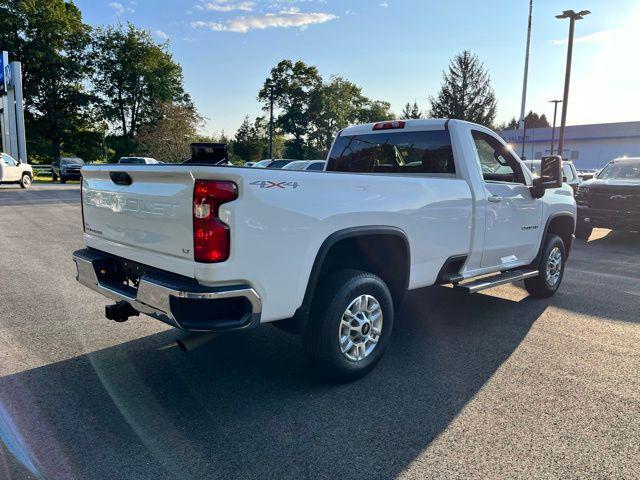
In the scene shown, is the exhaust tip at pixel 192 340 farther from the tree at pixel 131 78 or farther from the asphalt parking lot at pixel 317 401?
the tree at pixel 131 78

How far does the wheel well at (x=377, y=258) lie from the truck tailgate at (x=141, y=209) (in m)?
1.11

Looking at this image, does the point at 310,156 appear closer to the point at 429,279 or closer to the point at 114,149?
the point at 114,149

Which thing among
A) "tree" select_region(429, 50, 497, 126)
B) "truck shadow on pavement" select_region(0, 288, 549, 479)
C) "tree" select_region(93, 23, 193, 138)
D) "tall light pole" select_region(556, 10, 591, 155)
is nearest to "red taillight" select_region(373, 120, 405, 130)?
"truck shadow on pavement" select_region(0, 288, 549, 479)

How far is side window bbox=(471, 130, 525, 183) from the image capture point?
196 inches

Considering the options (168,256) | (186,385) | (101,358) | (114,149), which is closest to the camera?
(168,256)

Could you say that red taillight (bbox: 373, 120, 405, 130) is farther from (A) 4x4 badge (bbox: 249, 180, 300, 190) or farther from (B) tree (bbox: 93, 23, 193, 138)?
(B) tree (bbox: 93, 23, 193, 138)

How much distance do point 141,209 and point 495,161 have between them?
3648 millimetres

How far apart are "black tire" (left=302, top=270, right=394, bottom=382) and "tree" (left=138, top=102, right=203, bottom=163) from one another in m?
43.3

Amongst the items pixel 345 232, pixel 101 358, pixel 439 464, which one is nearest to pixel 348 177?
pixel 345 232

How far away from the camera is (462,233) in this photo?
444 cm

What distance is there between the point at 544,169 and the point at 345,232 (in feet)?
10.0

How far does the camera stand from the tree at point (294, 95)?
60.7 m

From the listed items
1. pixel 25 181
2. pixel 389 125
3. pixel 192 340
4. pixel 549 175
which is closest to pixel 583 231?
pixel 549 175

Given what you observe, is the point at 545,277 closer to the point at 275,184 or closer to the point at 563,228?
the point at 563,228
